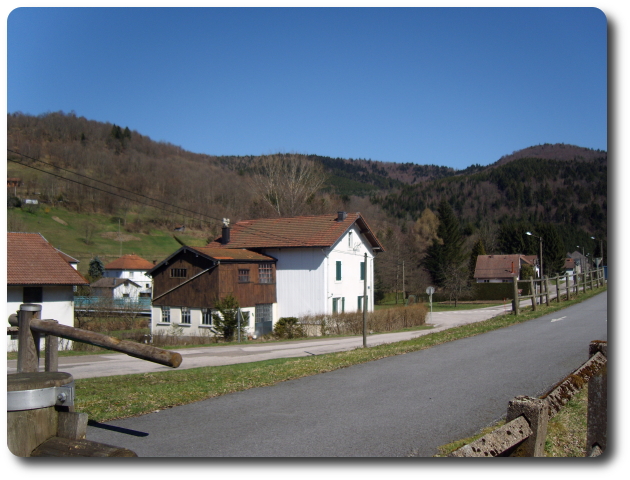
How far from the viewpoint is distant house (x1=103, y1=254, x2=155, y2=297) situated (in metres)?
71.5

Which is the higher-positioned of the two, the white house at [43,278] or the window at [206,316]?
the white house at [43,278]

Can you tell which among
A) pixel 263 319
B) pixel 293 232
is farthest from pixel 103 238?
pixel 263 319

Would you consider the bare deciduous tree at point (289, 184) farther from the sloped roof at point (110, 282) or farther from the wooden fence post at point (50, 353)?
the wooden fence post at point (50, 353)

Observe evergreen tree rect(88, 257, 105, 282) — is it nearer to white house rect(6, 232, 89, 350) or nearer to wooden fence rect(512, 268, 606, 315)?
white house rect(6, 232, 89, 350)

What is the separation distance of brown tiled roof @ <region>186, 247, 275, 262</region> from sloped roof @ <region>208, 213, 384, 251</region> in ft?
4.21

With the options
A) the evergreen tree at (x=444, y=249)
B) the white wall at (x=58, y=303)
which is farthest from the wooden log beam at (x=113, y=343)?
the evergreen tree at (x=444, y=249)

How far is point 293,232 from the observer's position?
39.8 meters

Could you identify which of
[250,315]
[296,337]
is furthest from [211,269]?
[296,337]

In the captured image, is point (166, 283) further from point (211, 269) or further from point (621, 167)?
point (621, 167)

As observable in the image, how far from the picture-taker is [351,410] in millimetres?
6008

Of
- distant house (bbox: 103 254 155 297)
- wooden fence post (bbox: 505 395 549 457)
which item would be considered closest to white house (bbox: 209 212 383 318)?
wooden fence post (bbox: 505 395 549 457)

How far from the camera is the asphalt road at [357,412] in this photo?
473 centimetres

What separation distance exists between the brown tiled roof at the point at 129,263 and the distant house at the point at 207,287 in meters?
36.1

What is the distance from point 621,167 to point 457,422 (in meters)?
2.96
